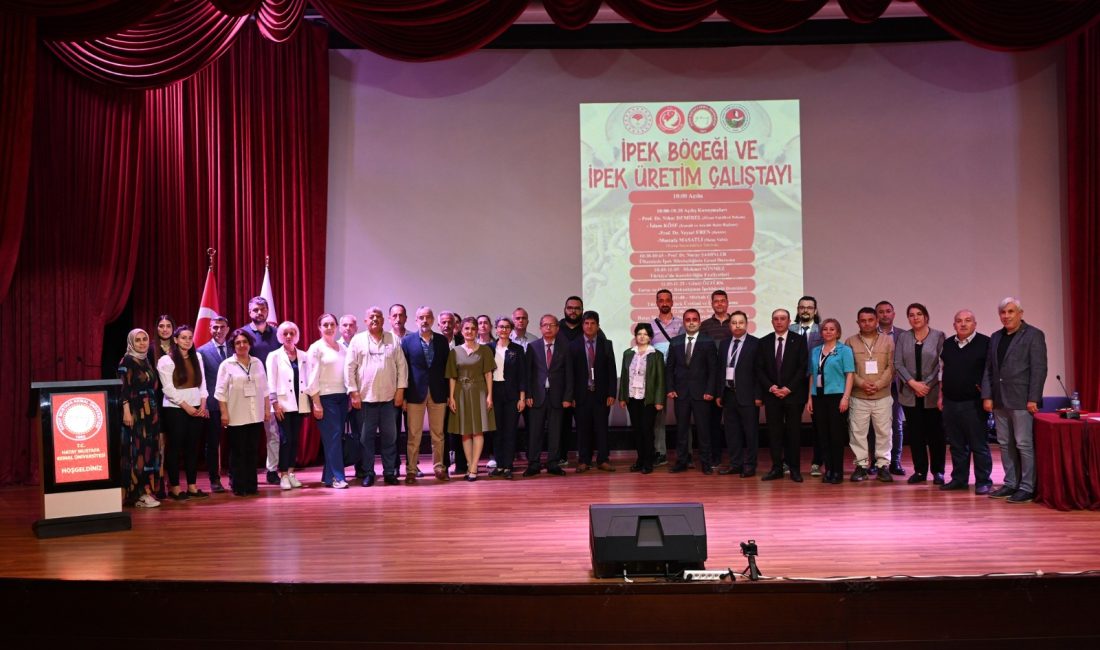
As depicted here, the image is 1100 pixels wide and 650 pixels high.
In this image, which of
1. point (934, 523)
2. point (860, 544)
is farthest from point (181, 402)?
point (934, 523)

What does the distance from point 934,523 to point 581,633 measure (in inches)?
100

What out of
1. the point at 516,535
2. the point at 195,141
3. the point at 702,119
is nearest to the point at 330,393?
the point at 516,535

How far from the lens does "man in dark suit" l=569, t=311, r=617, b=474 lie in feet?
24.4

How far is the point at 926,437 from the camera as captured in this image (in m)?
6.67

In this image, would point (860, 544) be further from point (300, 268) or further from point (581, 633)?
point (300, 268)

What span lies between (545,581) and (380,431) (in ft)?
10.8

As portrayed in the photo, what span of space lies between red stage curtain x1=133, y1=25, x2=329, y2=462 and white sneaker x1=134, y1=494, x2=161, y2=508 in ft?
6.39

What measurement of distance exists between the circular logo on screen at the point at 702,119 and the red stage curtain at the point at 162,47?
4.20 metres

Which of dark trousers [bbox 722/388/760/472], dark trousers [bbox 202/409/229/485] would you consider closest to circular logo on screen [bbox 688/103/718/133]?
dark trousers [bbox 722/388/760/472]

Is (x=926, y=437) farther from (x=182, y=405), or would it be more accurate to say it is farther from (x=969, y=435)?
(x=182, y=405)

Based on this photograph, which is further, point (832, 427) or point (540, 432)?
point (540, 432)

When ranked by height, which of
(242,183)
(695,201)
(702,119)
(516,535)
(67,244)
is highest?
(702,119)

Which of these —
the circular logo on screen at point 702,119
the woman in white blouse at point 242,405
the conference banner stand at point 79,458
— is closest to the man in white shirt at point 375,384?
the woman in white blouse at point 242,405

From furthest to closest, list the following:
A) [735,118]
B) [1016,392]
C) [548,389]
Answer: [735,118] < [548,389] < [1016,392]
